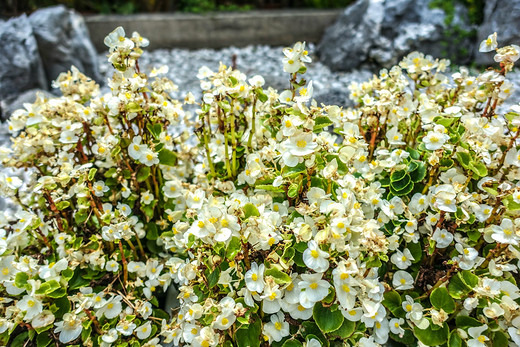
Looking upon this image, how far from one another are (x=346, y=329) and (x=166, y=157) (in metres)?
0.77

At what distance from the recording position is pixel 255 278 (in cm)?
100

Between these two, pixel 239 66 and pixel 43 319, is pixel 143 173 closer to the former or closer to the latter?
pixel 43 319

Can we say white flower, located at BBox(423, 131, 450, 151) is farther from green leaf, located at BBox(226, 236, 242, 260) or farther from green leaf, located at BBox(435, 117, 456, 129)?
green leaf, located at BBox(226, 236, 242, 260)

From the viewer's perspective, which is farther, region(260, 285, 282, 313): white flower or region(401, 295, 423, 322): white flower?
region(401, 295, 423, 322): white flower

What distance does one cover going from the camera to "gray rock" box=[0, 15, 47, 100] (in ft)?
9.47

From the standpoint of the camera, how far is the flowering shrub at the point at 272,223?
1.01 m

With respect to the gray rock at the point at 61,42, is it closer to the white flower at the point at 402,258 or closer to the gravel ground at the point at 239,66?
the gravel ground at the point at 239,66

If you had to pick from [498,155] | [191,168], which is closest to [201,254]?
[191,168]

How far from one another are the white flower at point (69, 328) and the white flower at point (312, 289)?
638 mm

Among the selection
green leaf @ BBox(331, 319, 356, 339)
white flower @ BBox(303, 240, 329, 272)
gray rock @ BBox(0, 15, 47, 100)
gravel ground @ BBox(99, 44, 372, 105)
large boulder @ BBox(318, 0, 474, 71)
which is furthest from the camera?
large boulder @ BBox(318, 0, 474, 71)

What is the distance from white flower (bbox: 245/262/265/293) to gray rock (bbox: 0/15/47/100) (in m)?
2.73

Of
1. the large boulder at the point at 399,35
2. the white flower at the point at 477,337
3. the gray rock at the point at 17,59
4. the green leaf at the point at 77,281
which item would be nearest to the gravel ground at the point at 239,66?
the large boulder at the point at 399,35

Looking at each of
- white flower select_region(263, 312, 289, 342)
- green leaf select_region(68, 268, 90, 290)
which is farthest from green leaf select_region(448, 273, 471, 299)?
green leaf select_region(68, 268, 90, 290)

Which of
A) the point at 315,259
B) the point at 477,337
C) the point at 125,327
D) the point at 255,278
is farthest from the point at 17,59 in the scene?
the point at 477,337
